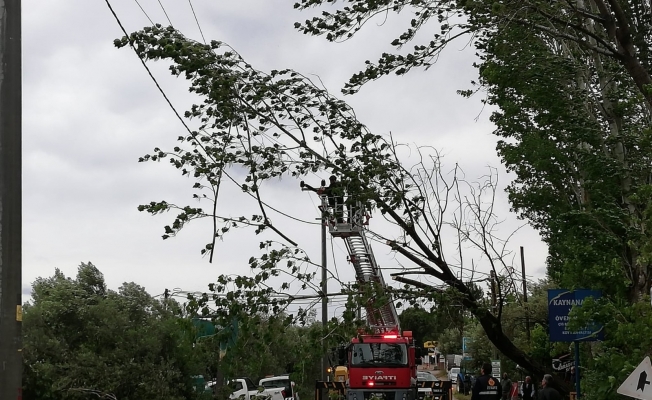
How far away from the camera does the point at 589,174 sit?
18.0m

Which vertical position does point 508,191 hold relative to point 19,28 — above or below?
above

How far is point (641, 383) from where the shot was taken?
415 inches

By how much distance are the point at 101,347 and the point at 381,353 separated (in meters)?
7.91

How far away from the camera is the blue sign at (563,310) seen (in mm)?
14500

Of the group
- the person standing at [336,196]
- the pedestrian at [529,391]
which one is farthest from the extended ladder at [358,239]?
the pedestrian at [529,391]

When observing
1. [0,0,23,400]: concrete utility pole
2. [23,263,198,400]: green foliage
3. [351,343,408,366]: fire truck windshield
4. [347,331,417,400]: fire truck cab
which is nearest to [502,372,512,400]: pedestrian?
[347,331,417,400]: fire truck cab

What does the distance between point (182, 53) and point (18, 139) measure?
3.66 metres

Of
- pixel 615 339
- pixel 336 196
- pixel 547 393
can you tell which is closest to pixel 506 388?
pixel 547 393

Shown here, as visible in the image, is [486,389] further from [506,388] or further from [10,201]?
[506,388]

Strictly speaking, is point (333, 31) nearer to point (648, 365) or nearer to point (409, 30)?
point (409, 30)

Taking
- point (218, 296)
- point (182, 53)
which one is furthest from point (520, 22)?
point (218, 296)

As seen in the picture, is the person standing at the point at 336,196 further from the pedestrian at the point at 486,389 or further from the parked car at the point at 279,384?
the parked car at the point at 279,384

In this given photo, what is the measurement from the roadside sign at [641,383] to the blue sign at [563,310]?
3.54m

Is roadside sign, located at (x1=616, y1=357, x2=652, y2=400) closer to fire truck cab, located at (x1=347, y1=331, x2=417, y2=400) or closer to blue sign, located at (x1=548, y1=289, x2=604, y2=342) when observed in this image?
blue sign, located at (x1=548, y1=289, x2=604, y2=342)
